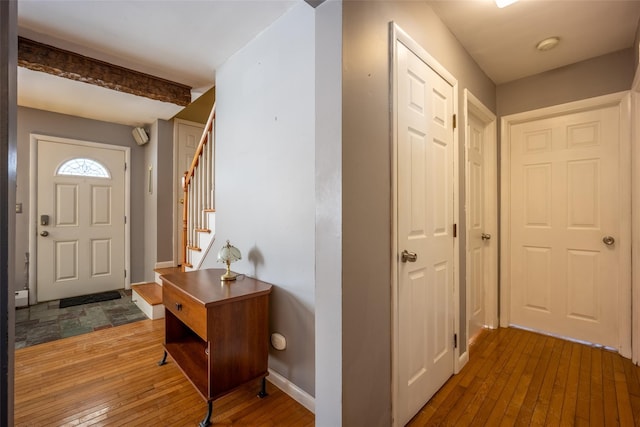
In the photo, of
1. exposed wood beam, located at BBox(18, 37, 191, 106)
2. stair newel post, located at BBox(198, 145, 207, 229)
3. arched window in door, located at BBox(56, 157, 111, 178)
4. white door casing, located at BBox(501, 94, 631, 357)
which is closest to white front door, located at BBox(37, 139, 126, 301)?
arched window in door, located at BBox(56, 157, 111, 178)

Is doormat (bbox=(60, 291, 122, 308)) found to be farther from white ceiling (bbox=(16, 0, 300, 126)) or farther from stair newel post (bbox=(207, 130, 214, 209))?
white ceiling (bbox=(16, 0, 300, 126))

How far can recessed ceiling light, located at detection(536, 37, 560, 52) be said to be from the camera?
80.6 inches

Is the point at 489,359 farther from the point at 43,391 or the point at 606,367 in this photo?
the point at 43,391

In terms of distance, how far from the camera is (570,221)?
2.48m

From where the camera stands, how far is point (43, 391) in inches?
70.2

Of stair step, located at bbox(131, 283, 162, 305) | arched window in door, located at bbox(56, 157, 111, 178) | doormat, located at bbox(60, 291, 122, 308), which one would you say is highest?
arched window in door, located at bbox(56, 157, 111, 178)

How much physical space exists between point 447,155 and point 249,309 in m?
1.64

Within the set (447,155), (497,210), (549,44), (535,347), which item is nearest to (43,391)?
(447,155)

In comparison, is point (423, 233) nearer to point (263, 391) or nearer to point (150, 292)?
point (263, 391)

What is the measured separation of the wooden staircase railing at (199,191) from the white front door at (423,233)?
1910 millimetres

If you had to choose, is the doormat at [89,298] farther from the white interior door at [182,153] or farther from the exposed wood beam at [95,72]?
the exposed wood beam at [95,72]

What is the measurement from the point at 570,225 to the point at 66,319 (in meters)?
5.10

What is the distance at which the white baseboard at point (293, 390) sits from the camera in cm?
164

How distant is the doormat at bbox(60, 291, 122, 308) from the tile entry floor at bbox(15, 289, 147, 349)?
0.08m
